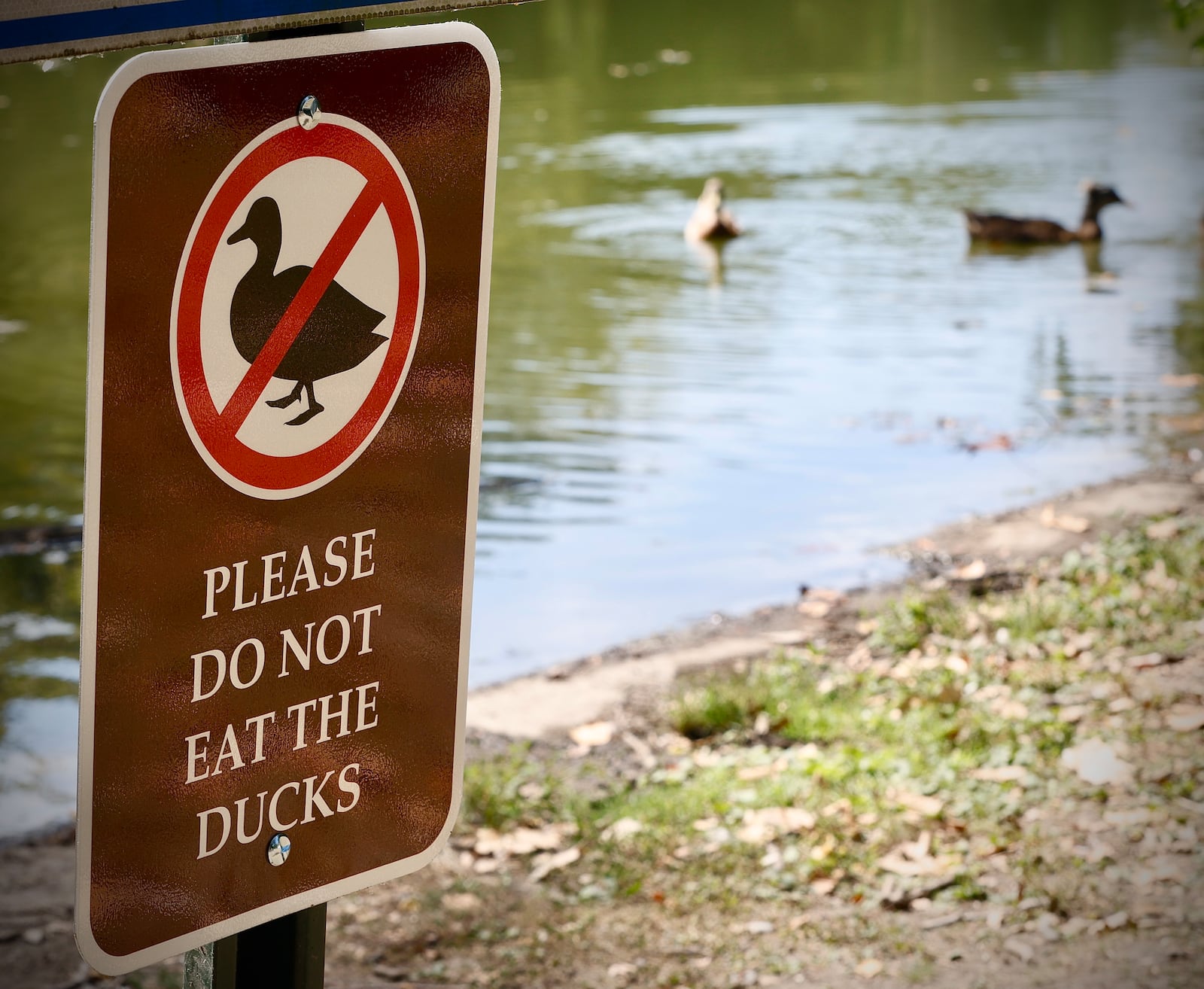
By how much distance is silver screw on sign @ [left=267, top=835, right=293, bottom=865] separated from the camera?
167cm

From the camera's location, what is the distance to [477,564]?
7586 millimetres

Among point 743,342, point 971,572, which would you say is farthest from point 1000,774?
point 743,342

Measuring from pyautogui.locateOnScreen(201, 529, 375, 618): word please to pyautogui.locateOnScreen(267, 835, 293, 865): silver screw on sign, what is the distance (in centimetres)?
28

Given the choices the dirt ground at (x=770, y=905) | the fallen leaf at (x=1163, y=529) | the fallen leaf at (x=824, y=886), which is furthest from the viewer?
the fallen leaf at (x=1163, y=529)

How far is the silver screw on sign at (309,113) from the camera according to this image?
1493mm

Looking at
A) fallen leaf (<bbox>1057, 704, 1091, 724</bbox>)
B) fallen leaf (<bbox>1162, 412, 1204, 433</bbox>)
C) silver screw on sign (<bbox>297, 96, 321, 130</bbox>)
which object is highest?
A: silver screw on sign (<bbox>297, 96, 321, 130</bbox>)

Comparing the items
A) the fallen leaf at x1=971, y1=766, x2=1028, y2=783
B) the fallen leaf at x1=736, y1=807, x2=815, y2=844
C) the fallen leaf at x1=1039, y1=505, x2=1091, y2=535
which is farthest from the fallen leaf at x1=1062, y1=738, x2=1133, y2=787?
the fallen leaf at x1=1039, y1=505, x2=1091, y2=535

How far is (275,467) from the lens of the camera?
158 cm

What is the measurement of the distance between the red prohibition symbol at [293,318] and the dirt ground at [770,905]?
8.69 ft

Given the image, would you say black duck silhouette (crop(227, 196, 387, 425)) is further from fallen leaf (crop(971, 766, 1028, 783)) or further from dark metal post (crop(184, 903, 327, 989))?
fallen leaf (crop(971, 766, 1028, 783))

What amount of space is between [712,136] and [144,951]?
1967cm

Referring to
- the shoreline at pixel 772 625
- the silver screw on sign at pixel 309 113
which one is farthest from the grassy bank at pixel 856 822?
the silver screw on sign at pixel 309 113

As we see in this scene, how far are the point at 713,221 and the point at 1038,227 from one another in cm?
320

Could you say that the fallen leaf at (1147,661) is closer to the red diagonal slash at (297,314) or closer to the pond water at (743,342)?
the pond water at (743,342)
